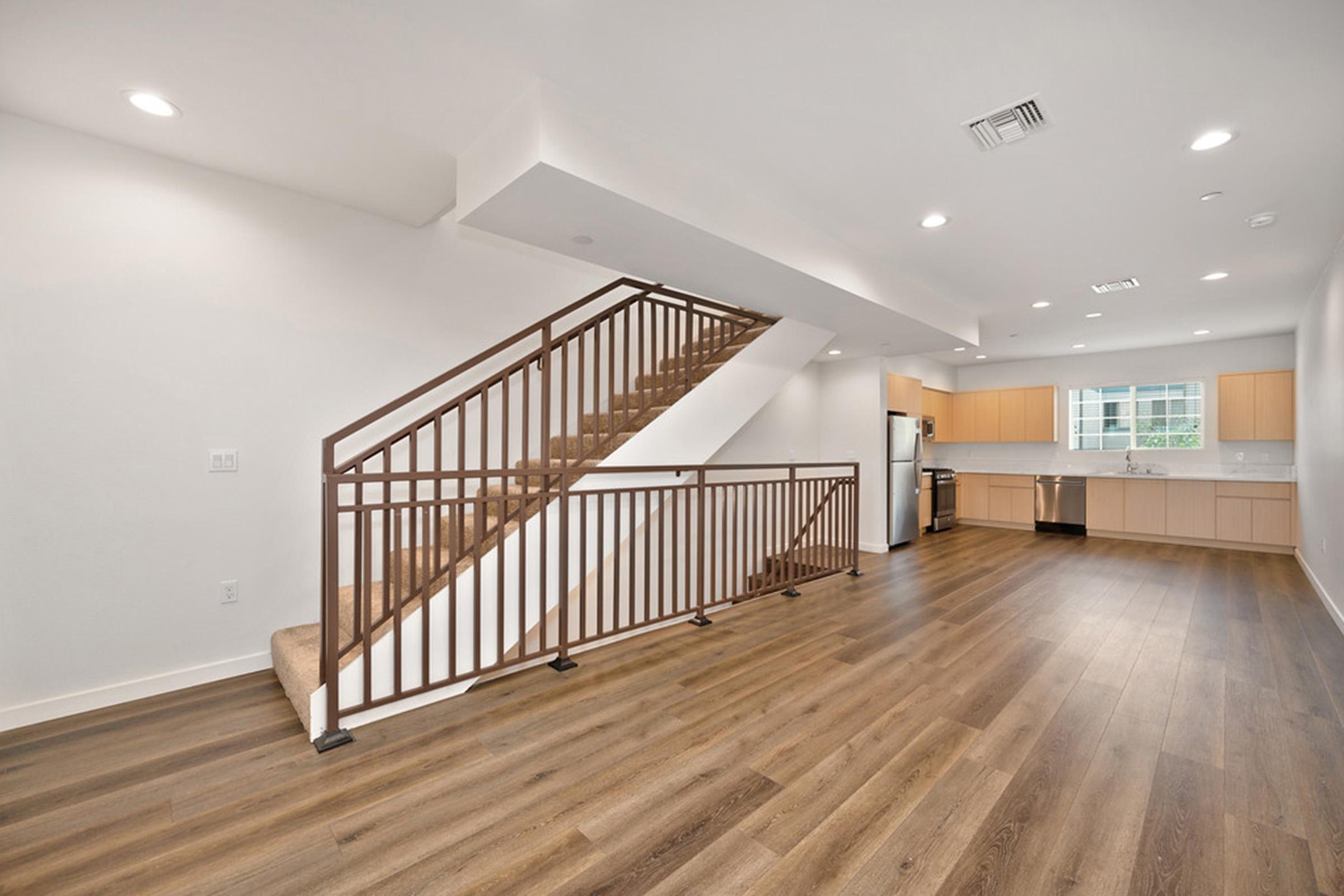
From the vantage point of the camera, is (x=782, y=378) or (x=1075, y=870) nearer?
(x=1075, y=870)

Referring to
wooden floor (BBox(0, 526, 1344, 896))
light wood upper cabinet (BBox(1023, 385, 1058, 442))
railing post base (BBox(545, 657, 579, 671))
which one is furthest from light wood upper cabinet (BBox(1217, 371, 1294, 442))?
railing post base (BBox(545, 657, 579, 671))

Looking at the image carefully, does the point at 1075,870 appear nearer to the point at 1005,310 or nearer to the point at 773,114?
the point at 773,114

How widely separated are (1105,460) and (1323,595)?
384 centimetres

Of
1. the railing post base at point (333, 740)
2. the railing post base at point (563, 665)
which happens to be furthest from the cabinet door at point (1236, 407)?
the railing post base at point (333, 740)

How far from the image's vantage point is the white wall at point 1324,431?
3.71 metres

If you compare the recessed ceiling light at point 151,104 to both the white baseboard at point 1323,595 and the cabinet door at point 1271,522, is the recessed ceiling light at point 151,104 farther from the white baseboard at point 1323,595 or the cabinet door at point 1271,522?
the cabinet door at point 1271,522

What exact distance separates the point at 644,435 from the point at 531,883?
2579mm

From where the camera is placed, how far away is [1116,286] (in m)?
4.69

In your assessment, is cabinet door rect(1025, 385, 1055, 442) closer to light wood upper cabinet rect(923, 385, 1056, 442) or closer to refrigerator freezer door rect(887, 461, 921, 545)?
light wood upper cabinet rect(923, 385, 1056, 442)

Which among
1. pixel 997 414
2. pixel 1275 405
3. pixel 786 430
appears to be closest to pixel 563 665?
pixel 786 430

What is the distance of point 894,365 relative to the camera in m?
7.80

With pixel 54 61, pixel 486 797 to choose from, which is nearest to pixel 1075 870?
pixel 486 797

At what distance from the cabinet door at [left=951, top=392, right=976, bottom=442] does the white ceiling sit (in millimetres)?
5560

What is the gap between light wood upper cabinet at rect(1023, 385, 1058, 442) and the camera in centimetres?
816
